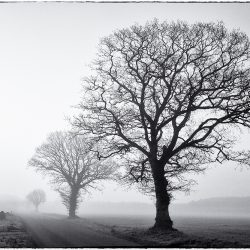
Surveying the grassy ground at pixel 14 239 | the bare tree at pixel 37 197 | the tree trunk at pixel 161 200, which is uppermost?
the bare tree at pixel 37 197

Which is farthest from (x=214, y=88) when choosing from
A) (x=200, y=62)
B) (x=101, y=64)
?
(x=101, y=64)

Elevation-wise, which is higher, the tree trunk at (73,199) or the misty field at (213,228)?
the tree trunk at (73,199)

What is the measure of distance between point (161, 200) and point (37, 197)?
463 feet

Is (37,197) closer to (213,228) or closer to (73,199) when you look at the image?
(73,199)

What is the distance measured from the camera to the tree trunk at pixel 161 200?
21078mm

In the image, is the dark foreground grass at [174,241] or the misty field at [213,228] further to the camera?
the misty field at [213,228]

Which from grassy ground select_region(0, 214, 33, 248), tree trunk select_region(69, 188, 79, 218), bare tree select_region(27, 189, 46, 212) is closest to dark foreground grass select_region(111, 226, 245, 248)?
grassy ground select_region(0, 214, 33, 248)

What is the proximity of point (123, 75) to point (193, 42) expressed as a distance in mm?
5924

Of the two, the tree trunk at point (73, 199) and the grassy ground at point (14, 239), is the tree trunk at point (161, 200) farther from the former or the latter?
the tree trunk at point (73, 199)

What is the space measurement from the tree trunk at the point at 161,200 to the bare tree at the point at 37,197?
5501 inches

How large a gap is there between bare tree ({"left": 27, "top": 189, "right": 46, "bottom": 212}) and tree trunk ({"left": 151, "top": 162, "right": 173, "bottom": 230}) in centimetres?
13973

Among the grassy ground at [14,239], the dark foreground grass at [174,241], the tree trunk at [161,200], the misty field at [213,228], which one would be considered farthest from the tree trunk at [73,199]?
the dark foreground grass at [174,241]

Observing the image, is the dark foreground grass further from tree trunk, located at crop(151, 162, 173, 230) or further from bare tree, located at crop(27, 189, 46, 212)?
bare tree, located at crop(27, 189, 46, 212)

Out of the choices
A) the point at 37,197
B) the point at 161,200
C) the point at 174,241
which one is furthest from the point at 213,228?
the point at 37,197
